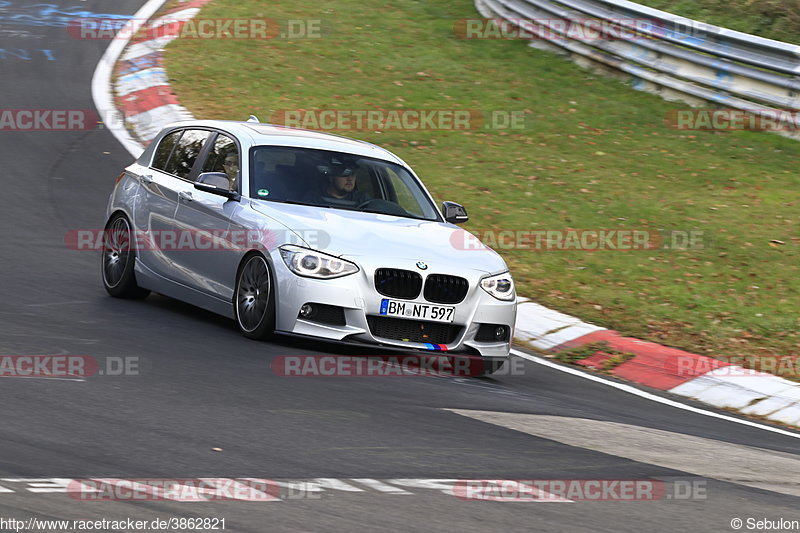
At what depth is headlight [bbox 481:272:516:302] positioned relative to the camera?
8.76 m

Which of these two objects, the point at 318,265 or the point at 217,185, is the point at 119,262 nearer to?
the point at 217,185

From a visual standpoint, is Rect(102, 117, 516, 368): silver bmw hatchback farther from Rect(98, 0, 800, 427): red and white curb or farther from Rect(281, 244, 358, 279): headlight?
Rect(98, 0, 800, 427): red and white curb

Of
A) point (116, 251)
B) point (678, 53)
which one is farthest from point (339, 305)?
point (678, 53)

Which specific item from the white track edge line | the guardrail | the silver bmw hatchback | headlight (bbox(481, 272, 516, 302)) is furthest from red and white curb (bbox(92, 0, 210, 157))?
headlight (bbox(481, 272, 516, 302))

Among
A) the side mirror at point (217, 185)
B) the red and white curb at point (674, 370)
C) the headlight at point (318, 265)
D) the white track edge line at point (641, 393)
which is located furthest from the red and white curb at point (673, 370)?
the side mirror at point (217, 185)

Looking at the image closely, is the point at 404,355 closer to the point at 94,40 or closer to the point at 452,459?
the point at 452,459

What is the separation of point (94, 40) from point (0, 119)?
5.23m

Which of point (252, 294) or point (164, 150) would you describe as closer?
point (252, 294)

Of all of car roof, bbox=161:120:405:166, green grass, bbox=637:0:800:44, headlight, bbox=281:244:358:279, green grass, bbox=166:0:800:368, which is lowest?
green grass, bbox=166:0:800:368

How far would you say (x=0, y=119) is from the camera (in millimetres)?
16281

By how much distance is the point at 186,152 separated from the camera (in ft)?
33.2

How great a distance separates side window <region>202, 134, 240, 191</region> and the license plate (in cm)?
177

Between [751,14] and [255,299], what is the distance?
14027 millimetres

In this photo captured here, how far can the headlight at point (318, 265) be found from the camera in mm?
8305
